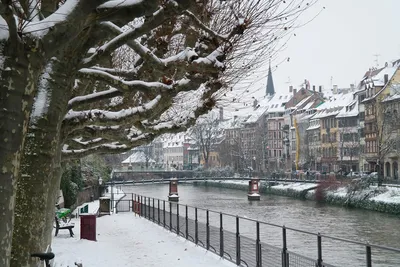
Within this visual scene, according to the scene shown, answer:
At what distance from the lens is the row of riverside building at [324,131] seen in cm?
6708

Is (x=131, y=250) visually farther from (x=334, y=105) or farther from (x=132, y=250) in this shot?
(x=334, y=105)

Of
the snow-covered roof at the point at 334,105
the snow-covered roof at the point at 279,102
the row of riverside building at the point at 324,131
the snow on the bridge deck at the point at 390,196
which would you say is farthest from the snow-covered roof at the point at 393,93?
the snow-covered roof at the point at 279,102

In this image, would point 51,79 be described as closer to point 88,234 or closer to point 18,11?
point 18,11

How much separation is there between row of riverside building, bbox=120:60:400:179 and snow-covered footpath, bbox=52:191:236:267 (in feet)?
120

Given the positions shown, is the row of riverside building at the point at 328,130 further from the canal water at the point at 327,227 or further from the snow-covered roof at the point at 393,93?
the canal water at the point at 327,227

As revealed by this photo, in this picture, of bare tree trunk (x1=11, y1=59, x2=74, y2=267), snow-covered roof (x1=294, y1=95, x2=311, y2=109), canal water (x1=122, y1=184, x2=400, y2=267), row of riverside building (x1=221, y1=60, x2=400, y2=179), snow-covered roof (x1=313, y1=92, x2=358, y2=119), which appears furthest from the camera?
snow-covered roof (x1=294, y1=95, x2=311, y2=109)

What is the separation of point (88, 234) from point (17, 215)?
10.5 meters

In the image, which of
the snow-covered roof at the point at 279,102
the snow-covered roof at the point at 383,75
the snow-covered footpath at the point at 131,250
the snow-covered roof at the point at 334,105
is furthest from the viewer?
the snow-covered roof at the point at 279,102

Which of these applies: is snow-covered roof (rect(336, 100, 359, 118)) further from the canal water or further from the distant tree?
the canal water

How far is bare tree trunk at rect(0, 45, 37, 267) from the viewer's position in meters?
4.87

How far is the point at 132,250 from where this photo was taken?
1502 centimetres

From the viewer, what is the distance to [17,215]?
658 centimetres

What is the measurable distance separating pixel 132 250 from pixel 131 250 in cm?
3

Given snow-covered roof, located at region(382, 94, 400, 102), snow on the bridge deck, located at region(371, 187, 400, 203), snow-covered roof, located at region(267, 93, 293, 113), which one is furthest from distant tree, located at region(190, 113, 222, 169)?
snow on the bridge deck, located at region(371, 187, 400, 203)
